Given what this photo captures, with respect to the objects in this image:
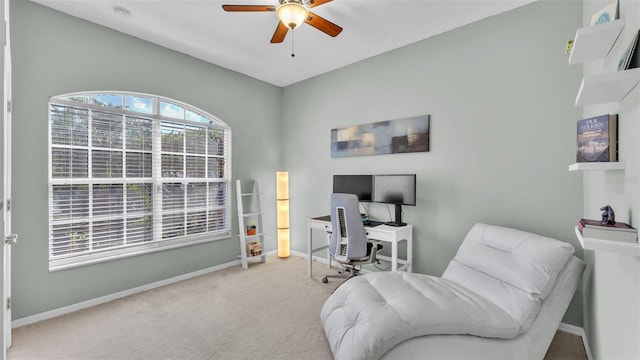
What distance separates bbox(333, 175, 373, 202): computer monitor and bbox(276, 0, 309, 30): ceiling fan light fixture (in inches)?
81.1

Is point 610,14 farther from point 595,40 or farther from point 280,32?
point 280,32

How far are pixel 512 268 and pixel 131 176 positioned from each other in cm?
381

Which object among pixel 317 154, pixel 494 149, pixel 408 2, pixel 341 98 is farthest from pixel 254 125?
pixel 494 149

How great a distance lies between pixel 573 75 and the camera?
2299 mm

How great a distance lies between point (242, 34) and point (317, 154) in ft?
6.34

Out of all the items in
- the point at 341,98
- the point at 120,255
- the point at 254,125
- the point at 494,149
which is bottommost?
the point at 120,255

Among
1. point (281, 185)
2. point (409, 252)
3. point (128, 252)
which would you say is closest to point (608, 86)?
point (409, 252)

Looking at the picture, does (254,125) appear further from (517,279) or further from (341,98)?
(517,279)

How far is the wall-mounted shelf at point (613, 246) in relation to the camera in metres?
0.98

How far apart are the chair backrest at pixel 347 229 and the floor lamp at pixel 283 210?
1.50 metres

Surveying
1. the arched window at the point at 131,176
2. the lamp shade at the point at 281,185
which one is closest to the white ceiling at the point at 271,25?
the arched window at the point at 131,176

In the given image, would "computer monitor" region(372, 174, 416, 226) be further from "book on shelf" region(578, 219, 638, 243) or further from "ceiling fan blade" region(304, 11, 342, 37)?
"book on shelf" region(578, 219, 638, 243)

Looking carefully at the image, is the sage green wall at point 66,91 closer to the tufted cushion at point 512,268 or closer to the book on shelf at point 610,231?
the tufted cushion at point 512,268

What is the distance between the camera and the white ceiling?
2.55 metres
